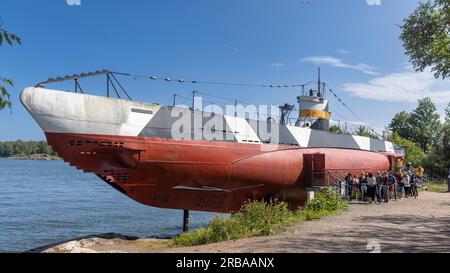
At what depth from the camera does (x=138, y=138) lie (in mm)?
16094

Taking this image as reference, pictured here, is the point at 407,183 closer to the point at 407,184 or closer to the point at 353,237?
the point at 407,184

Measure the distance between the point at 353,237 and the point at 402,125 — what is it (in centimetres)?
7756

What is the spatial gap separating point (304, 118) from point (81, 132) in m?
16.6

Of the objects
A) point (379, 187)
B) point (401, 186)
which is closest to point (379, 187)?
point (379, 187)

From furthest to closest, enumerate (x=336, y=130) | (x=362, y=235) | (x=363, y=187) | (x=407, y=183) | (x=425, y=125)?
(x=425, y=125), (x=336, y=130), (x=407, y=183), (x=363, y=187), (x=362, y=235)

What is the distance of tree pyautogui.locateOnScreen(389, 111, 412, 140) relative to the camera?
262 ft

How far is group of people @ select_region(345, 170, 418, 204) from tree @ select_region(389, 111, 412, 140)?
205ft

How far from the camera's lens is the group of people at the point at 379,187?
19391 millimetres

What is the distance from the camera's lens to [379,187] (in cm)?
1953

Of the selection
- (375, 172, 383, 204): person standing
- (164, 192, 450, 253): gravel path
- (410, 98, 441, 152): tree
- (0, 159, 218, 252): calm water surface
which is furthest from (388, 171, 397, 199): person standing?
(410, 98, 441, 152): tree

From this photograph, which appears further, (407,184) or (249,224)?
(407,184)

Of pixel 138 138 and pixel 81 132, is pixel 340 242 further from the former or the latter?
pixel 81 132

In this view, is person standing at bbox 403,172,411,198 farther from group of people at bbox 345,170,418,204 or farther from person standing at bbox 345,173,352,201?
person standing at bbox 345,173,352,201

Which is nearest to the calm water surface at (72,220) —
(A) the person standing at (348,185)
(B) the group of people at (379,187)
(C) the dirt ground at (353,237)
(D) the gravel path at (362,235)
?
(C) the dirt ground at (353,237)
